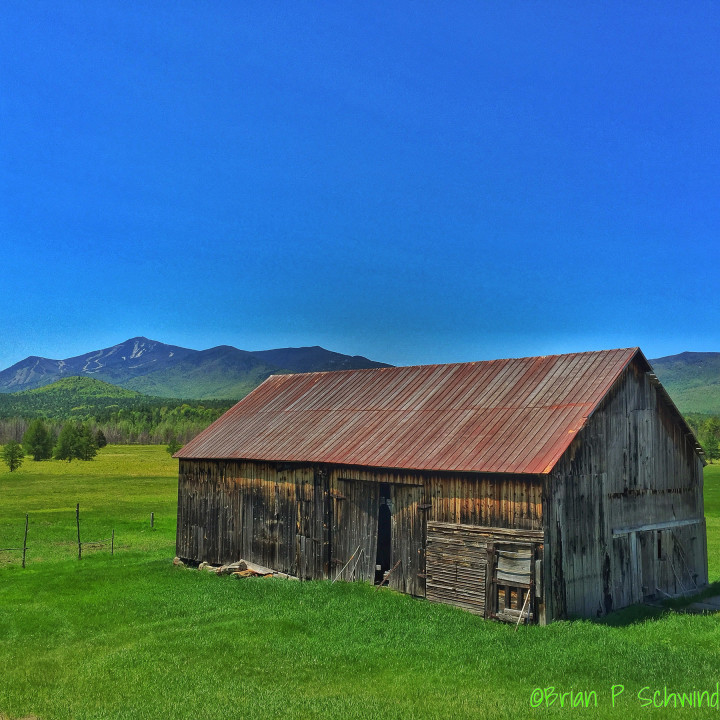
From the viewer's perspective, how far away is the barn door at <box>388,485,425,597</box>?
21.3 metres

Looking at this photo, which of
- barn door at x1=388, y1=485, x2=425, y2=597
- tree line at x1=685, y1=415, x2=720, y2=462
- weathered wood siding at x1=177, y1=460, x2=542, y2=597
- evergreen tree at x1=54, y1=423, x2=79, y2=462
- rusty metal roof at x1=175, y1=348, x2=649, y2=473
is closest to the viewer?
weathered wood siding at x1=177, y1=460, x2=542, y2=597

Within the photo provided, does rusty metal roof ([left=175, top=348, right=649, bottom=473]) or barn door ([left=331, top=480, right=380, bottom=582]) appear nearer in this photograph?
rusty metal roof ([left=175, top=348, right=649, bottom=473])

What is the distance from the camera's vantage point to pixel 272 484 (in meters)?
26.7

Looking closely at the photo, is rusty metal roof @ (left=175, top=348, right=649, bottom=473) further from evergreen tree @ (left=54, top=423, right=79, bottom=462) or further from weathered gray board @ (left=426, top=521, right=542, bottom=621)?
evergreen tree @ (left=54, top=423, right=79, bottom=462)

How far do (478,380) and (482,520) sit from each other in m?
7.06

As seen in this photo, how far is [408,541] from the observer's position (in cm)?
2175

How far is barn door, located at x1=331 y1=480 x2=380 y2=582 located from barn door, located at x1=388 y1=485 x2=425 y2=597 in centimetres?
87

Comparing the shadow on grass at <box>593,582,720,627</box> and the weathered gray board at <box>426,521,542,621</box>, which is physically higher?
the weathered gray board at <box>426,521,542,621</box>

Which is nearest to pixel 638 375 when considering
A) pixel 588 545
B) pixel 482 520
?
pixel 588 545

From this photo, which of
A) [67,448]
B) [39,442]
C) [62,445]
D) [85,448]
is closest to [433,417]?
[85,448]

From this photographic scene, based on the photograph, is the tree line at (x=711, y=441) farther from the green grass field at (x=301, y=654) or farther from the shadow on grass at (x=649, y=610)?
the green grass field at (x=301, y=654)

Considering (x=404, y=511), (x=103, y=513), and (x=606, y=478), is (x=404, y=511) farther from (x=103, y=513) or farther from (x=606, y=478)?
(x=103, y=513)

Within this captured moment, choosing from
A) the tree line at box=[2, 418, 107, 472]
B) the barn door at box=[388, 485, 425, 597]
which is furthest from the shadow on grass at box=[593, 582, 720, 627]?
the tree line at box=[2, 418, 107, 472]

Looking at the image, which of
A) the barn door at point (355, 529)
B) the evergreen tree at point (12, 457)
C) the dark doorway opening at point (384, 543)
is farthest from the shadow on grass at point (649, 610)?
the evergreen tree at point (12, 457)
